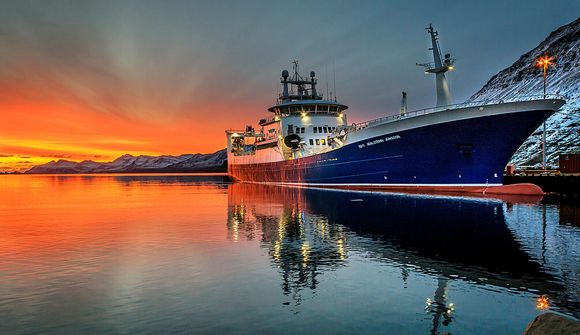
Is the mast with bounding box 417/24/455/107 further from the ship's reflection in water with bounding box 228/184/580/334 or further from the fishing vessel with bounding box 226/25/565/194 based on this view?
the ship's reflection in water with bounding box 228/184/580/334

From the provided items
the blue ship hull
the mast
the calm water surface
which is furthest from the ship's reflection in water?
the mast

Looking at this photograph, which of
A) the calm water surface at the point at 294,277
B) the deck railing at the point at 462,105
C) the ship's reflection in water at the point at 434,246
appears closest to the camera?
the calm water surface at the point at 294,277

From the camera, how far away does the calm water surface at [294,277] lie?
787cm

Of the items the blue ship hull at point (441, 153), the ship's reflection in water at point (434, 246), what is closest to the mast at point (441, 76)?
the blue ship hull at point (441, 153)

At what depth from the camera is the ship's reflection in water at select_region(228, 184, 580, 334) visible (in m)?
9.94

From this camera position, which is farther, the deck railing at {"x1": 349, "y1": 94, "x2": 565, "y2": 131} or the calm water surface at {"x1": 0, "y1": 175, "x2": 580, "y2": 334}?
the deck railing at {"x1": 349, "y1": 94, "x2": 565, "y2": 131}

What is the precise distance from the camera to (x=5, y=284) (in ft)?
35.2

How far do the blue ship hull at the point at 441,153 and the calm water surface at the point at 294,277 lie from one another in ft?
44.5

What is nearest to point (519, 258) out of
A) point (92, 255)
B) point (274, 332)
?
point (274, 332)

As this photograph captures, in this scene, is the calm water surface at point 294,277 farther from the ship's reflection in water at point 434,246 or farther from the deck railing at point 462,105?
the deck railing at point 462,105

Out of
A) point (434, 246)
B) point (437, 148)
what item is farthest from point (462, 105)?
point (434, 246)

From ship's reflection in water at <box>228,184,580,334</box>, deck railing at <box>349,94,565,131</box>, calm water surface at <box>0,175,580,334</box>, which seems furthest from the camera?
deck railing at <box>349,94,565,131</box>

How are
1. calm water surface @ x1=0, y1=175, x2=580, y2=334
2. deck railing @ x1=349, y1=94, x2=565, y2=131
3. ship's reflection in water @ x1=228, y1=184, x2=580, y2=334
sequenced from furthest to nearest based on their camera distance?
deck railing @ x1=349, y1=94, x2=565, y2=131, ship's reflection in water @ x1=228, y1=184, x2=580, y2=334, calm water surface @ x1=0, y1=175, x2=580, y2=334

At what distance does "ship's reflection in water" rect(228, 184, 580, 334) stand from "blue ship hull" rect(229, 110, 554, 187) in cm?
791
